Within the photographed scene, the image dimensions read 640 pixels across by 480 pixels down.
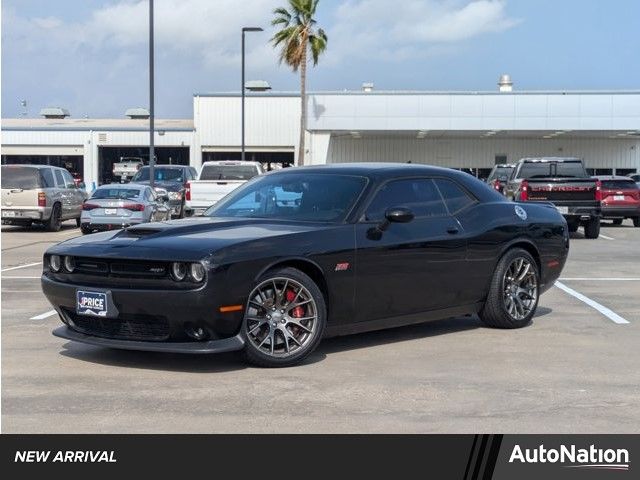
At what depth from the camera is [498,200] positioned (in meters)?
9.55

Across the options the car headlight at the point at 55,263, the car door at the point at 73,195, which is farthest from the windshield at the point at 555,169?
the car headlight at the point at 55,263

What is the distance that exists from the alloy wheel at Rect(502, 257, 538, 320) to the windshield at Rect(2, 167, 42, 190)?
679 inches

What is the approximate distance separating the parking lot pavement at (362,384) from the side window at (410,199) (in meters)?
1.12

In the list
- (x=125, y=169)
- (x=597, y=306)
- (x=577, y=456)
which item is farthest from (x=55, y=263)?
(x=125, y=169)

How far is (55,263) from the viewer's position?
773 cm

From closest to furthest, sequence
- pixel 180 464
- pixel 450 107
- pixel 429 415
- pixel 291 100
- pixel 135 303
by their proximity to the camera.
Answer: pixel 180 464 < pixel 429 415 < pixel 135 303 < pixel 450 107 < pixel 291 100

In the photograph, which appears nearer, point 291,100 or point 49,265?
point 49,265

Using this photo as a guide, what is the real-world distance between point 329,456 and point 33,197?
20.6m

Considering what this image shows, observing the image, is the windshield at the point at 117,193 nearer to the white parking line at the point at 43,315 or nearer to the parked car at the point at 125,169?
the white parking line at the point at 43,315

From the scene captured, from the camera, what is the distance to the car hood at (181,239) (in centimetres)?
716

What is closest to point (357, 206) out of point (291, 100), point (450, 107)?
point (450, 107)

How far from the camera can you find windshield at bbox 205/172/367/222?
8242 mm

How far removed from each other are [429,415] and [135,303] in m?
2.26

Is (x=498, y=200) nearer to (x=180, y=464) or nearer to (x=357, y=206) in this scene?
(x=357, y=206)
